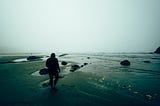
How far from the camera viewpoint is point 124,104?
315 inches

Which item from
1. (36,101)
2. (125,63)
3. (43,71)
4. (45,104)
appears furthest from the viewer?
(125,63)

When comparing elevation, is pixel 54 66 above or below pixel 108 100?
above

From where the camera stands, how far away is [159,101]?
8.59m

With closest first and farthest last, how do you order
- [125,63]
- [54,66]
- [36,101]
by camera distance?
[36,101] < [54,66] < [125,63]

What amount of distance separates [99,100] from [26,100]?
3.99 metres

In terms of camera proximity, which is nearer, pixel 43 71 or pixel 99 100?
pixel 99 100

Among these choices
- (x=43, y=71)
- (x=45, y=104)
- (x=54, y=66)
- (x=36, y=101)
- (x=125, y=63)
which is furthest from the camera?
(x=125, y=63)

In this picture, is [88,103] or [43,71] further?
[43,71]

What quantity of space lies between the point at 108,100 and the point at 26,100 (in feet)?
14.7

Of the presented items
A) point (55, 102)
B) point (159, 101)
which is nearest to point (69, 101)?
point (55, 102)

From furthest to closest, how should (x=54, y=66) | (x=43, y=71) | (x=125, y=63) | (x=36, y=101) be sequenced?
(x=125, y=63)
(x=43, y=71)
(x=54, y=66)
(x=36, y=101)

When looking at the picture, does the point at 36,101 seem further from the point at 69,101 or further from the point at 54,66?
the point at 54,66

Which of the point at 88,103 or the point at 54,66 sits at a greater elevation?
the point at 54,66

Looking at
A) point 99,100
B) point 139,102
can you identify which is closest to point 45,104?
point 99,100
